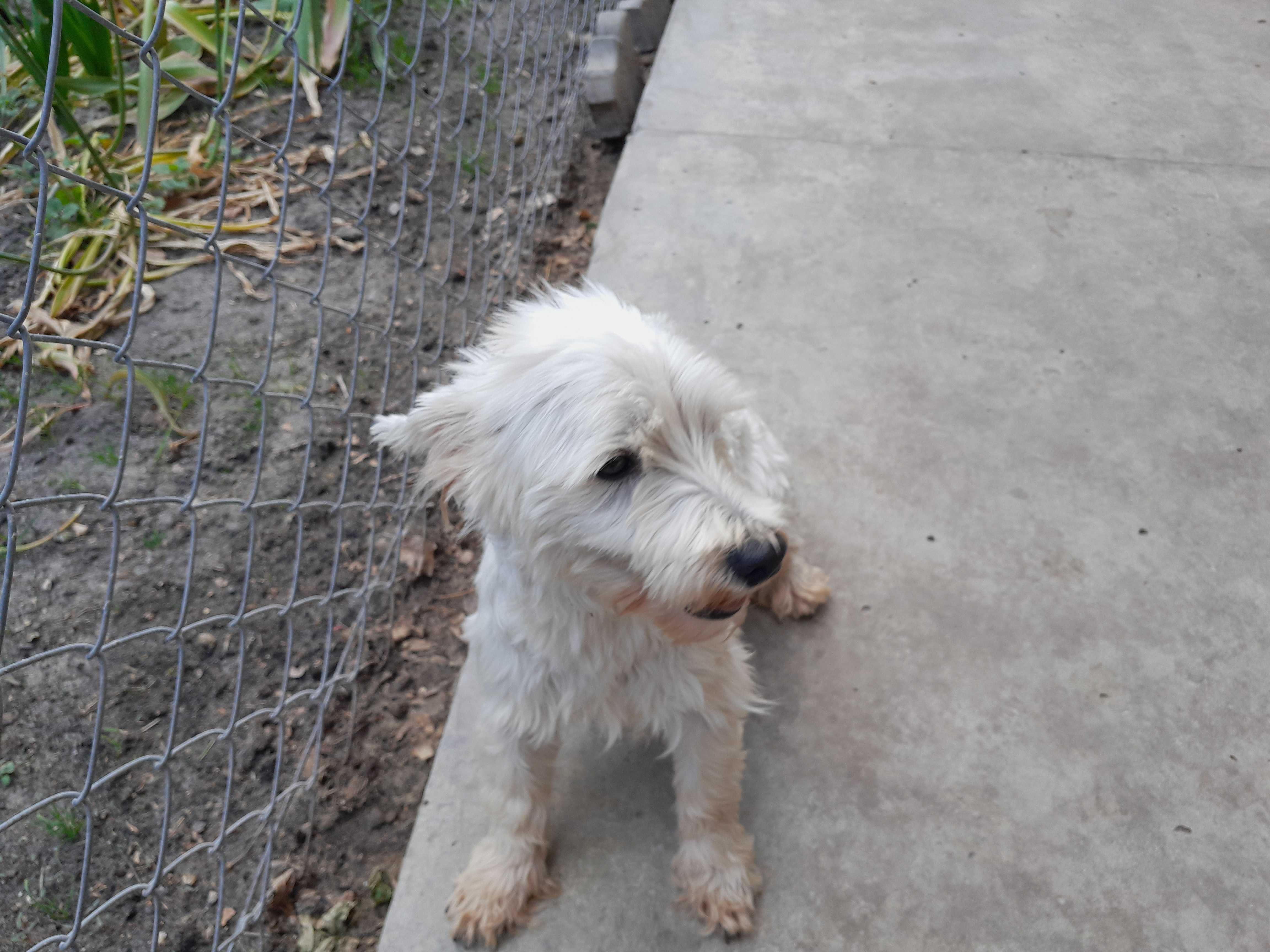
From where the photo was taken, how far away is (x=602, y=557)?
1779 mm

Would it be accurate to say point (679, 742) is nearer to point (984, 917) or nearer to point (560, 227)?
point (984, 917)

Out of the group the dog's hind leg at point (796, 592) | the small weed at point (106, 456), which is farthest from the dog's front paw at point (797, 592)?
the small weed at point (106, 456)

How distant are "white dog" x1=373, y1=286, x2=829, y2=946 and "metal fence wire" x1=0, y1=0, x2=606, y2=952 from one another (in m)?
0.64

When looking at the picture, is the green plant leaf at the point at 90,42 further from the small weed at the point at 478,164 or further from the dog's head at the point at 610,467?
the dog's head at the point at 610,467

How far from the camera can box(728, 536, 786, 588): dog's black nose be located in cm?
170

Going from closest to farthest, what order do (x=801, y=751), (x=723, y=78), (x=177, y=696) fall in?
1. (x=177, y=696)
2. (x=801, y=751)
3. (x=723, y=78)

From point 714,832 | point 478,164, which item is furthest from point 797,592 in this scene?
point 478,164

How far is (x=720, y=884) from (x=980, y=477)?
1.63 meters

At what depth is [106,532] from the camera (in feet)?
9.27

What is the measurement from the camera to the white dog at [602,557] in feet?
5.66

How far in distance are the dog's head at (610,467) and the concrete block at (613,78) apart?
2987mm

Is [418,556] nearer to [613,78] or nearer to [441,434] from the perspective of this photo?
[441,434]

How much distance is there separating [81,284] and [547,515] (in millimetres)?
2561

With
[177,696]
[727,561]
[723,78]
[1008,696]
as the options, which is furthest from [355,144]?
[1008,696]
